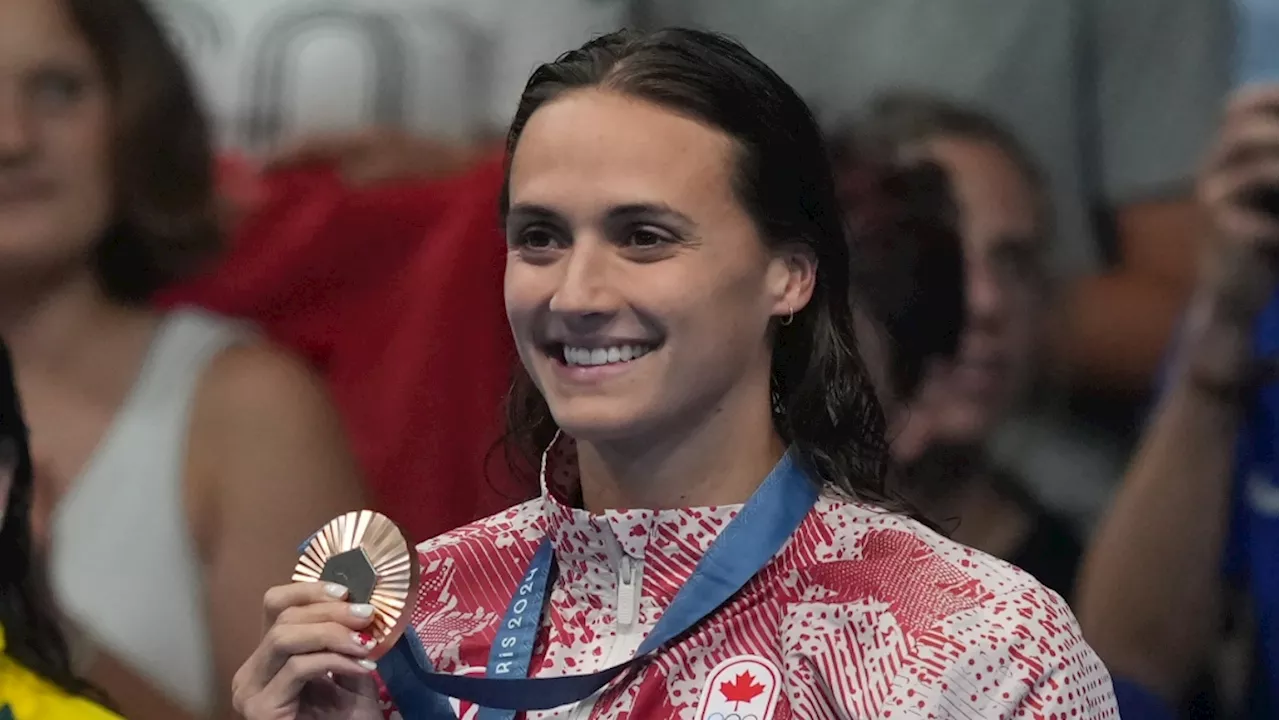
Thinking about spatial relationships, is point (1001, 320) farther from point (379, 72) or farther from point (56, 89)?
point (56, 89)

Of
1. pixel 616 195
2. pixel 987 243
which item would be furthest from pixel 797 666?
pixel 987 243

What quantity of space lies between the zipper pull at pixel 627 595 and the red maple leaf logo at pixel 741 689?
0.09 m

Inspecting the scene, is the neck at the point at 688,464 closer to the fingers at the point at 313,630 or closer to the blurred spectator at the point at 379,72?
the fingers at the point at 313,630

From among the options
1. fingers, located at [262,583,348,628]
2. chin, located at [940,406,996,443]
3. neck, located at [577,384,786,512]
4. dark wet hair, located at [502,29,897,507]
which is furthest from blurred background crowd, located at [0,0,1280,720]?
fingers, located at [262,583,348,628]

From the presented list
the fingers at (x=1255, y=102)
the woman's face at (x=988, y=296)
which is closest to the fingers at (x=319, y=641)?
the woman's face at (x=988, y=296)

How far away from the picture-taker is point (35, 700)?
4.51ft

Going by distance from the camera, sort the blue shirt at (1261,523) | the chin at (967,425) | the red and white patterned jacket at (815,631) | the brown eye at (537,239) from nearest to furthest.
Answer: the red and white patterned jacket at (815,631)
the brown eye at (537,239)
the blue shirt at (1261,523)
the chin at (967,425)

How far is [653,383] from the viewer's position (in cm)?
99

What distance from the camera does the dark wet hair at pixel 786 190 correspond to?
1.02 m

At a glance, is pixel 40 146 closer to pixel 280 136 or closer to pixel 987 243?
pixel 280 136

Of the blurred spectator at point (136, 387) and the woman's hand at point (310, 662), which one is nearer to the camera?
the woman's hand at point (310, 662)

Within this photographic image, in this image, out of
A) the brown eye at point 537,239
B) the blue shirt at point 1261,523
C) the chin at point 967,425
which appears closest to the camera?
the brown eye at point 537,239

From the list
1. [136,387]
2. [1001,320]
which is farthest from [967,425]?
[136,387]

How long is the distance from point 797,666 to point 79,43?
1028mm
